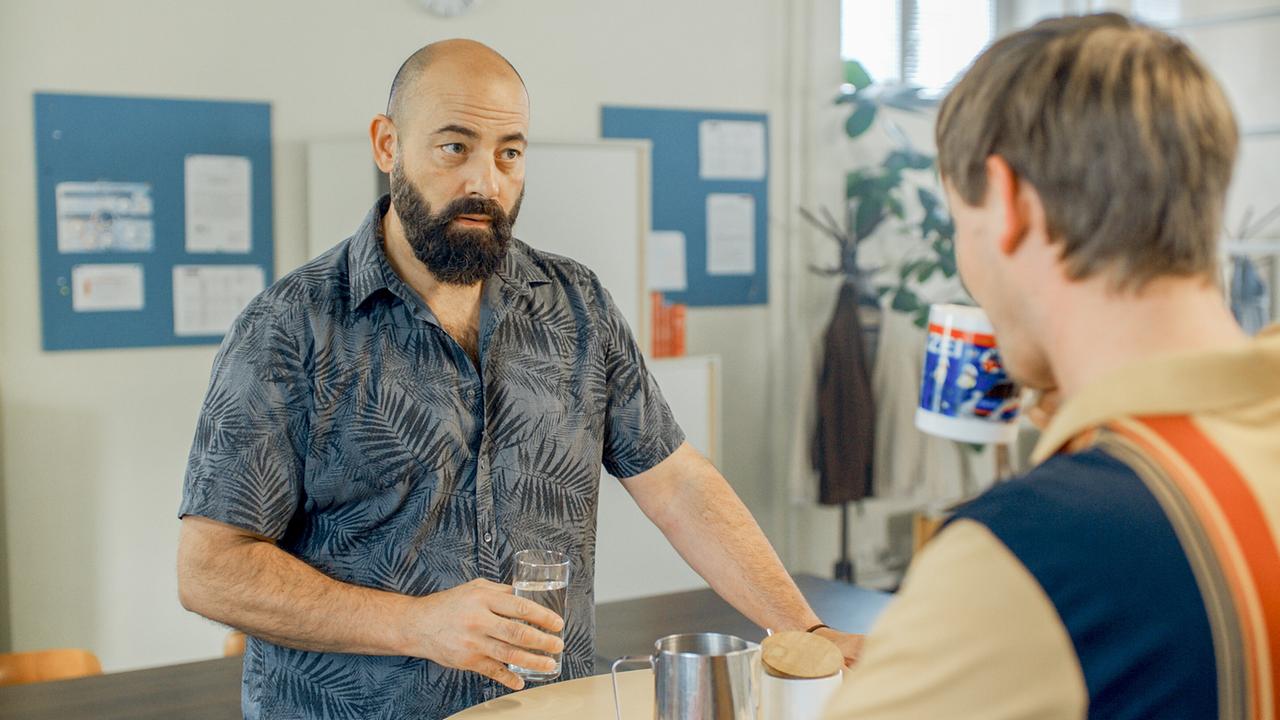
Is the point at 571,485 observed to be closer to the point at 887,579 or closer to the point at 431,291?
the point at 431,291

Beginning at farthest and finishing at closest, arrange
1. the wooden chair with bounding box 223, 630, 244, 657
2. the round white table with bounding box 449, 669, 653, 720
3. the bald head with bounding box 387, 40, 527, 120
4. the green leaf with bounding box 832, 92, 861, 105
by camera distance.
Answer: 1. the green leaf with bounding box 832, 92, 861, 105
2. the wooden chair with bounding box 223, 630, 244, 657
3. the bald head with bounding box 387, 40, 527, 120
4. the round white table with bounding box 449, 669, 653, 720

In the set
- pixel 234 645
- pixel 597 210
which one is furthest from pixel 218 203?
pixel 234 645

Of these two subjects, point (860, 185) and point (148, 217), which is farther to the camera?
point (860, 185)

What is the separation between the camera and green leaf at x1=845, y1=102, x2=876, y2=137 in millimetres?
5176

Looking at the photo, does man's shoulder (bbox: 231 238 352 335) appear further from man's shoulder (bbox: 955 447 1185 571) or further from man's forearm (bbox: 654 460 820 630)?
man's shoulder (bbox: 955 447 1185 571)

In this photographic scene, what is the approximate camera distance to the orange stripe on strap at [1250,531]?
2.35 ft

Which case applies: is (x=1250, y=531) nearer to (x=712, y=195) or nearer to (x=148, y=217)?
(x=148, y=217)

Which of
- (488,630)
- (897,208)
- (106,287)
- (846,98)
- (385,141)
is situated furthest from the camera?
(846,98)

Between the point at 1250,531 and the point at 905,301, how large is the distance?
14.2 ft

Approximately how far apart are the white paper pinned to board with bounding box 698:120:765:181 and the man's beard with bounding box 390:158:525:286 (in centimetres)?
329

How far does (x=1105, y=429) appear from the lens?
775 mm

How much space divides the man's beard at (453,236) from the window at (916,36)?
384 cm

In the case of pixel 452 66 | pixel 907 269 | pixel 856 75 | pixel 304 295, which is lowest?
pixel 304 295

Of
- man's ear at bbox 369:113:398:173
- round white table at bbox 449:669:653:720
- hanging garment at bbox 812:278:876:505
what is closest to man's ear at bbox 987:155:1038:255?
round white table at bbox 449:669:653:720
